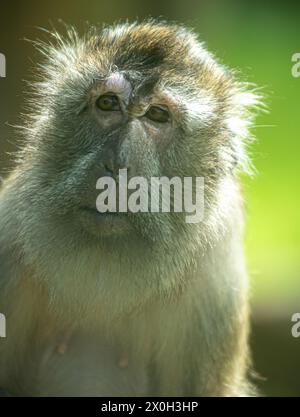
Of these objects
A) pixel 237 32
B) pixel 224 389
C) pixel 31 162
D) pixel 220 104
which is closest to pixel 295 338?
pixel 224 389

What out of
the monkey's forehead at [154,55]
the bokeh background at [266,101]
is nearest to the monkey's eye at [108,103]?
the monkey's forehead at [154,55]

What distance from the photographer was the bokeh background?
19.9ft

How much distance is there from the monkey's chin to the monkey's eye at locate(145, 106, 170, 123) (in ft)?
1.57

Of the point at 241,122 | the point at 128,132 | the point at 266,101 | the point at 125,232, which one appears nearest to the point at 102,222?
the point at 125,232

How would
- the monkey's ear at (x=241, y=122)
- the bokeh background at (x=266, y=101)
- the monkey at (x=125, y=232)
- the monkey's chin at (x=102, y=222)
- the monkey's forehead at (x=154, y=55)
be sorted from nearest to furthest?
the monkey's chin at (x=102, y=222)
the monkey at (x=125, y=232)
the monkey's forehead at (x=154, y=55)
the monkey's ear at (x=241, y=122)
the bokeh background at (x=266, y=101)

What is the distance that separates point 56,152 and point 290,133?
4398mm

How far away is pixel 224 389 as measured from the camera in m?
4.62

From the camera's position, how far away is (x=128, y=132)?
3.75 meters

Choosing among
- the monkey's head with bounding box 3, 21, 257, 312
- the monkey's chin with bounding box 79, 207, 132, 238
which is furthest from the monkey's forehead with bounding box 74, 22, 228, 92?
the monkey's chin with bounding box 79, 207, 132, 238

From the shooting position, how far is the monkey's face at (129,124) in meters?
3.72

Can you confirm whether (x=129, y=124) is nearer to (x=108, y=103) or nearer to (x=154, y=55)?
(x=108, y=103)

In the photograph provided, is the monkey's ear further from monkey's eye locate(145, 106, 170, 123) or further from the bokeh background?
the bokeh background

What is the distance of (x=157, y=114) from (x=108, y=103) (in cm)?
22

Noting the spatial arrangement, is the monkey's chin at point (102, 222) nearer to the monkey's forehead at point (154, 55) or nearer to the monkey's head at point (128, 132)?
the monkey's head at point (128, 132)
